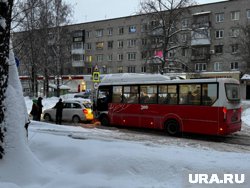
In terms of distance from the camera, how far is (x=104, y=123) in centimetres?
1812

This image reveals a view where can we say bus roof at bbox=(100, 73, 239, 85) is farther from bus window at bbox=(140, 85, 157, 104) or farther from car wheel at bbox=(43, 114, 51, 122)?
car wheel at bbox=(43, 114, 51, 122)

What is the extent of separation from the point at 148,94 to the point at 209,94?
3.44 m

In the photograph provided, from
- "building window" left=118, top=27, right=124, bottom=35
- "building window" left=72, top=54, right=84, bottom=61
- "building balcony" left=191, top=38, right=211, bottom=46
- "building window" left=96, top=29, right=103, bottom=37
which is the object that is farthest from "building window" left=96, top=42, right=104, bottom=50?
"building balcony" left=191, top=38, right=211, bottom=46

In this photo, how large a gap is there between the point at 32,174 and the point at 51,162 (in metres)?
1.01

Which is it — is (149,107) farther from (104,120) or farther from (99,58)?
(99,58)

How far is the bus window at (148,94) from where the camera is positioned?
1540 centimetres

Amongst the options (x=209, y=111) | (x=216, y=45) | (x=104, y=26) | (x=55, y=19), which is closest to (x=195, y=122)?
(x=209, y=111)

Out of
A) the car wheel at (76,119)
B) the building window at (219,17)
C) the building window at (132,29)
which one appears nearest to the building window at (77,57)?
the building window at (132,29)

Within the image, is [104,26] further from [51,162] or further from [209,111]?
[51,162]

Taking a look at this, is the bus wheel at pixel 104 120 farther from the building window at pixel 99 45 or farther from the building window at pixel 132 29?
the building window at pixel 99 45

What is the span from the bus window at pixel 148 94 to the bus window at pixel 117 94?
1.52 meters

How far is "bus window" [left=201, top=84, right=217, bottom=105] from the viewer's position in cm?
1314

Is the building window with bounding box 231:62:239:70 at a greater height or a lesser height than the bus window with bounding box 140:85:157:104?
greater

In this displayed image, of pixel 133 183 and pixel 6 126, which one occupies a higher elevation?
pixel 6 126
